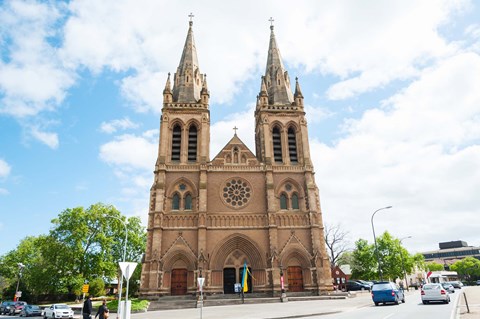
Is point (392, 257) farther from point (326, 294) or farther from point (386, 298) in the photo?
point (386, 298)

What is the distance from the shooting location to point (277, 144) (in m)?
39.0

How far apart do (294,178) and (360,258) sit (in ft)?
102

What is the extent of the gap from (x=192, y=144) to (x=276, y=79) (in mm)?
14152

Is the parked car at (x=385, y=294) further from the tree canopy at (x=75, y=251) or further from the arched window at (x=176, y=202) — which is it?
the tree canopy at (x=75, y=251)

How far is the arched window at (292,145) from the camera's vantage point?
38312 millimetres

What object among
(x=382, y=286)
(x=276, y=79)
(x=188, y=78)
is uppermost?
(x=276, y=79)

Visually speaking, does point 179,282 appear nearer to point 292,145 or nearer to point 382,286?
point 382,286

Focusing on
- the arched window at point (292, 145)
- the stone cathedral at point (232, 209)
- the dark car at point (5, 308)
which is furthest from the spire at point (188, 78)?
the dark car at point (5, 308)

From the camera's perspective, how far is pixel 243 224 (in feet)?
111

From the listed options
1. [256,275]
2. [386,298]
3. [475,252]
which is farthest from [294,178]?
[475,252]

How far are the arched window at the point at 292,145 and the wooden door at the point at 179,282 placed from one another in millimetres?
16857

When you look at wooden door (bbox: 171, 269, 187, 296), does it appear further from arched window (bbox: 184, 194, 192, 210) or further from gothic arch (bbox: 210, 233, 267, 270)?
arched window (bbox: 184, 194, 192, 210)

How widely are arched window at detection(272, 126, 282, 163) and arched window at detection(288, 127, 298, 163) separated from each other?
1.14m

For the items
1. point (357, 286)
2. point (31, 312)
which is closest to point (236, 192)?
point (31, 312)
